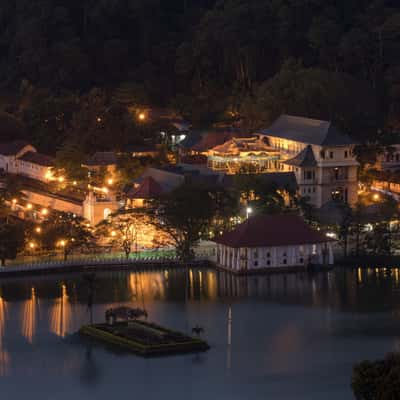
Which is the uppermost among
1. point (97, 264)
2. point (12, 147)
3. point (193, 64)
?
point (193, 64)

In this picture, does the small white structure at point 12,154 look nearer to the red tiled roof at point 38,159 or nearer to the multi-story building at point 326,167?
the red tiled roof at point 38,159

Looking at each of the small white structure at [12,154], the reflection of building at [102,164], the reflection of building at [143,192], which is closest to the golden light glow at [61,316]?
Result: the reflection of building at [143,192]

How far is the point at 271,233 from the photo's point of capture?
111 feet

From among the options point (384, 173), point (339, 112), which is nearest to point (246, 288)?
point (384, 173)

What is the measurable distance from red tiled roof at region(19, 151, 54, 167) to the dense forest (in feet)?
2.86

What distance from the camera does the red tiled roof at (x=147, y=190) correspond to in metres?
37.1

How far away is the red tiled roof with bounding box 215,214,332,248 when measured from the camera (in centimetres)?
3366

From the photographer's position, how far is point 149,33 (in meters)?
55.2

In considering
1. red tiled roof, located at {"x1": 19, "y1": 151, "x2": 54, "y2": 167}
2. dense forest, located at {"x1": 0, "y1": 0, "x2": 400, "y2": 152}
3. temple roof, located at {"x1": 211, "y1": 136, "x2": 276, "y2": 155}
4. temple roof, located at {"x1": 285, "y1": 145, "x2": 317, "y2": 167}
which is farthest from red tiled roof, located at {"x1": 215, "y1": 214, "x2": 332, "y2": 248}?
red tiled roof, located at {"x1": 19, "y1": 151, "x2": 54, "y2": 167}

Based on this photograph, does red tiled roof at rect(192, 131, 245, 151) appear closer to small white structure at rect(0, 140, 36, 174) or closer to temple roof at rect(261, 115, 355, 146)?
temple roof at rect(261, 115, 355, 146)

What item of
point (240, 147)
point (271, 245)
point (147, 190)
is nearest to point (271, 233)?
point (271, 245)

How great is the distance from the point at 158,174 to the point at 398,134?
27.2 feet

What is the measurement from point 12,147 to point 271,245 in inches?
498

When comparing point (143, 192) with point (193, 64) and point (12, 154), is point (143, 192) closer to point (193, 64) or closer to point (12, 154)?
point (12, 154)
